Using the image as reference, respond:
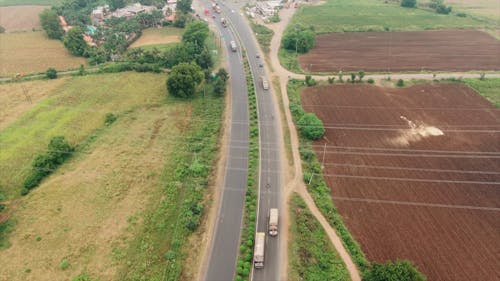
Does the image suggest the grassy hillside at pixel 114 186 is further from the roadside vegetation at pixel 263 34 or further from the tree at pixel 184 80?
the roadside vegetation at pixel 263 34

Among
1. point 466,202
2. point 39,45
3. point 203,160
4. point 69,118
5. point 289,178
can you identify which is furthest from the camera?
point 39,45

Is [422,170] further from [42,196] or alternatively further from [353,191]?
[42,196]

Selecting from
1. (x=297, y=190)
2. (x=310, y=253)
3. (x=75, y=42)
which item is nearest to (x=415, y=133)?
(x=297, y=190)

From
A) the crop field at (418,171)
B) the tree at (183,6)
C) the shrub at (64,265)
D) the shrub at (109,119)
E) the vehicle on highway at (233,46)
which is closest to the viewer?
the shrub at (64,265)

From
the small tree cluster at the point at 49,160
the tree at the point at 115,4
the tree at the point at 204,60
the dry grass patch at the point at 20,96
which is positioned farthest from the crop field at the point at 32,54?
the small tree cluster at the point at 49,160

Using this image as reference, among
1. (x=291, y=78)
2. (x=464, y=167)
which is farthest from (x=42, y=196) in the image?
(x=464, y=167)

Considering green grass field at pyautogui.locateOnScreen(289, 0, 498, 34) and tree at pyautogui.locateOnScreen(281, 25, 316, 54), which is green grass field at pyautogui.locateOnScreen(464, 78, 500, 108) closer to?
green grass field at pyautogui.locateOnScreen(289, 0, 498, 34)
